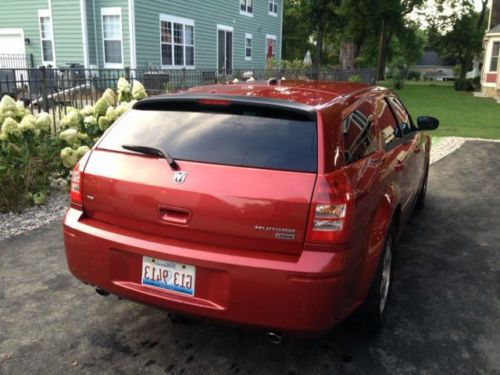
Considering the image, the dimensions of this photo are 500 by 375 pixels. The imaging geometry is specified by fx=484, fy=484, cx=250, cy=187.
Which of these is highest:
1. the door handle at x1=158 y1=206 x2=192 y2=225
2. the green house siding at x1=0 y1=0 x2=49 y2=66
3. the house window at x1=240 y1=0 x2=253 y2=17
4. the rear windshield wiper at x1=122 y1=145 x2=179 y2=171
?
the house window at x1=240 y1=0 x2=253 y2=17

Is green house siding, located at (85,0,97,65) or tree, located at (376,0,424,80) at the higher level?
Result: tree, located at (376,0,424,80)

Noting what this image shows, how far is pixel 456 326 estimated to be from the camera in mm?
3365

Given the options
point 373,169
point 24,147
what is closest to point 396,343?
point 373,169

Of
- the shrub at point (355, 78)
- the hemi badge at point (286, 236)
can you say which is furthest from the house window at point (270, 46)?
the hemi badge at point (286, 236)

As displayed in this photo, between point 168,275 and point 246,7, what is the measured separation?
2342 centimetres

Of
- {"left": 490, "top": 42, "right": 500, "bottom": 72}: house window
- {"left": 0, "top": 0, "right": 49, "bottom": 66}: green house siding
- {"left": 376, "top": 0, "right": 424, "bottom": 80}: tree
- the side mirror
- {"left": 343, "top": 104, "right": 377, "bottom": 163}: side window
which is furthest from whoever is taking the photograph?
{"left": 376, "top": 0, "right": 424, "bottom": 80}: tree

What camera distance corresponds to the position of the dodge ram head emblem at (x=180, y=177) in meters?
2.60

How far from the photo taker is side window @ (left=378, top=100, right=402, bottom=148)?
12.1 feet

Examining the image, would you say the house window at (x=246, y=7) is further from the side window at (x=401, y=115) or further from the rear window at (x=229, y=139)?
the rear window at (x=229, y=139)

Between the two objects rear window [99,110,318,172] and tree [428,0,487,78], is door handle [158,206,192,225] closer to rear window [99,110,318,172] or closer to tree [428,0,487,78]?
rear window [99,110,318,172]

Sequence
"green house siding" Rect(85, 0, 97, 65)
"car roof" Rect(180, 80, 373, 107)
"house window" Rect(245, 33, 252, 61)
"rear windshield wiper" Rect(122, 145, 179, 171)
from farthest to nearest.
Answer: "house window" Rect(245, 33, 252, 61) < "green house siding" Rect(85, 0, 97, 65) < "car roof" Rect(180, 80, 373, 107) < "rear windshield wiper" Rect(122, 145, 179, 171)

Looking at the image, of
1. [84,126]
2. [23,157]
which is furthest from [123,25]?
[23,157]

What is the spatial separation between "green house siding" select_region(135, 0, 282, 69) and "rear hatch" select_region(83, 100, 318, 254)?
15.2 metres

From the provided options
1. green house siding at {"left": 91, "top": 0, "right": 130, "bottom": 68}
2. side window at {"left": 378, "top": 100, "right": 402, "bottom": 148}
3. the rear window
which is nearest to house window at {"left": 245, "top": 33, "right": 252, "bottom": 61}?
green house siding at {"left": 91, "top": 0, "right": 130, "bottom": 68}
